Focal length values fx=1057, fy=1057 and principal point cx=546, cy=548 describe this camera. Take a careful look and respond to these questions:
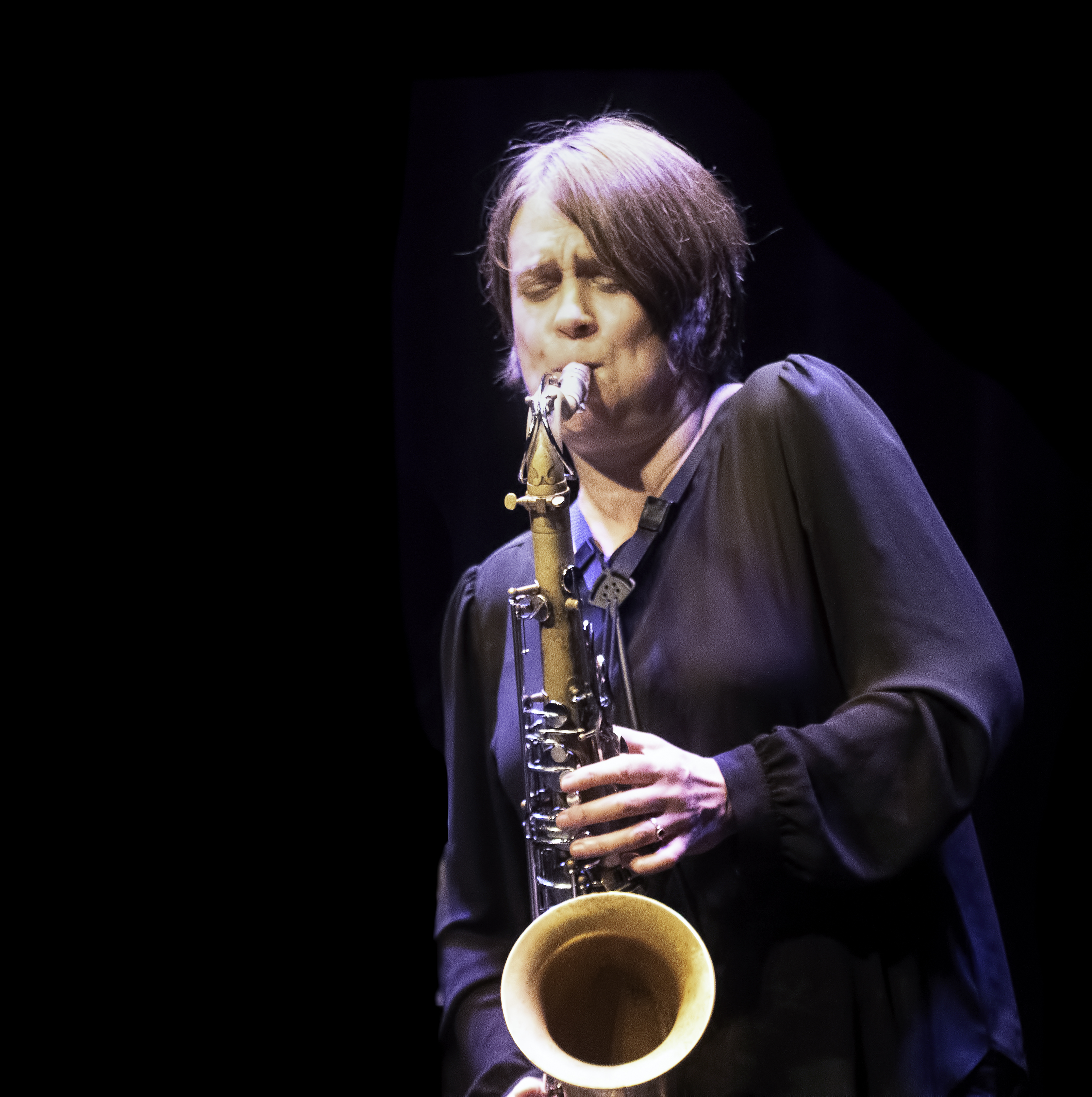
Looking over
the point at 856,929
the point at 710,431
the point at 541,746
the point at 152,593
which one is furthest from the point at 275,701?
the point at 856,929

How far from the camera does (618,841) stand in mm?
1348

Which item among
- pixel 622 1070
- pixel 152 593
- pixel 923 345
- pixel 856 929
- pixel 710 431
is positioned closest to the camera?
pixel 622 1070

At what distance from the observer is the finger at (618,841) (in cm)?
133

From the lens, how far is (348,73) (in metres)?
1.77

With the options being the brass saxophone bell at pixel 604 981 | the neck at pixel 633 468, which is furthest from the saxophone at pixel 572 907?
the neck at pixel 633 468

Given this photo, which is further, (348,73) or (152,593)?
(152,593)

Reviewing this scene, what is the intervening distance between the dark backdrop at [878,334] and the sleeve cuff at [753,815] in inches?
18.1

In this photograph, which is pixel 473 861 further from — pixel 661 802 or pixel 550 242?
pixel 550 242

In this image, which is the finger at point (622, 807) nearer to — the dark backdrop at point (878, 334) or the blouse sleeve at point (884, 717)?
the blouse sleeve at point (884, 717)

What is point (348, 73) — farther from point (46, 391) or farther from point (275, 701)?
point (275, 701)

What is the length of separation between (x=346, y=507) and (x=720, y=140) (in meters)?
0.91

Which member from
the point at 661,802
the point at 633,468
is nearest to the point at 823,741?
the point at 661,802

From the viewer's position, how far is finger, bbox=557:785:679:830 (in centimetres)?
132

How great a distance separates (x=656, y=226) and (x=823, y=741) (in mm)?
784
